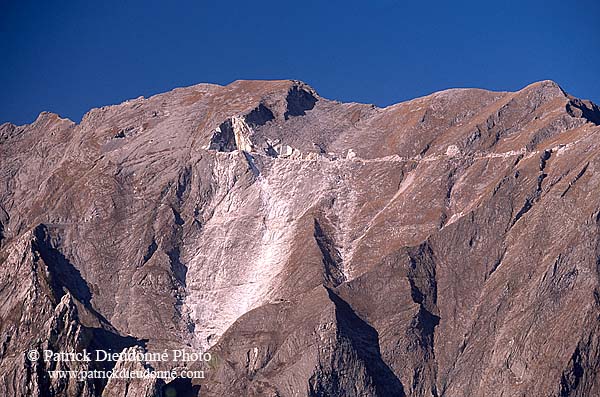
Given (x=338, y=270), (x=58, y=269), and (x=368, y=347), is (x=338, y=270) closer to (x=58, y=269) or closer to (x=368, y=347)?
(x=368, y=347)

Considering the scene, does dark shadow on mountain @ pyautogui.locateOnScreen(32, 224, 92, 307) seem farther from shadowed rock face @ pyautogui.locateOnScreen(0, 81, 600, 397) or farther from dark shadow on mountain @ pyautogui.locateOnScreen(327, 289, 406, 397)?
dark shadow on mountain @ pyautogui.locateOnScreen(327, 289, 406, 397)

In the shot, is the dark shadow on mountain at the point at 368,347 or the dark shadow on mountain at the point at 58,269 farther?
the dark shadow on mountain at the point at 58,269

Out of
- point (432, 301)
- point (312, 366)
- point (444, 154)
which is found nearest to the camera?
point (312, 366)

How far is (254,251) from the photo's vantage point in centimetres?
18538

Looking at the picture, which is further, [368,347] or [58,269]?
[58,269]

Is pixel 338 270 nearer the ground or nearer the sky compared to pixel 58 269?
nearer the ground

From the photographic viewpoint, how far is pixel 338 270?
17625 centimetres

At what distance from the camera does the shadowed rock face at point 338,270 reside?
15738cm

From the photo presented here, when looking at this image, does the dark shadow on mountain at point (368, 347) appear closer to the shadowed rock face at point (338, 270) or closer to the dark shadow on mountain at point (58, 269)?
the shadowed rock face at point (338, 270)

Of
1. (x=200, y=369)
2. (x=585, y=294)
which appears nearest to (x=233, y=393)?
(x=200, y=369)

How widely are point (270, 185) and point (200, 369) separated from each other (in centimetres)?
3885

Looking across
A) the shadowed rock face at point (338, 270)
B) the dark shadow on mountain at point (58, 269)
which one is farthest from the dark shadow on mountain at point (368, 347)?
the dark shadow on mountain at point (58, 269)

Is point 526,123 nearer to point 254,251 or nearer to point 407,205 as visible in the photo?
point 407,205

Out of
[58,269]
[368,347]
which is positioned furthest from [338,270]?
[58,269]
